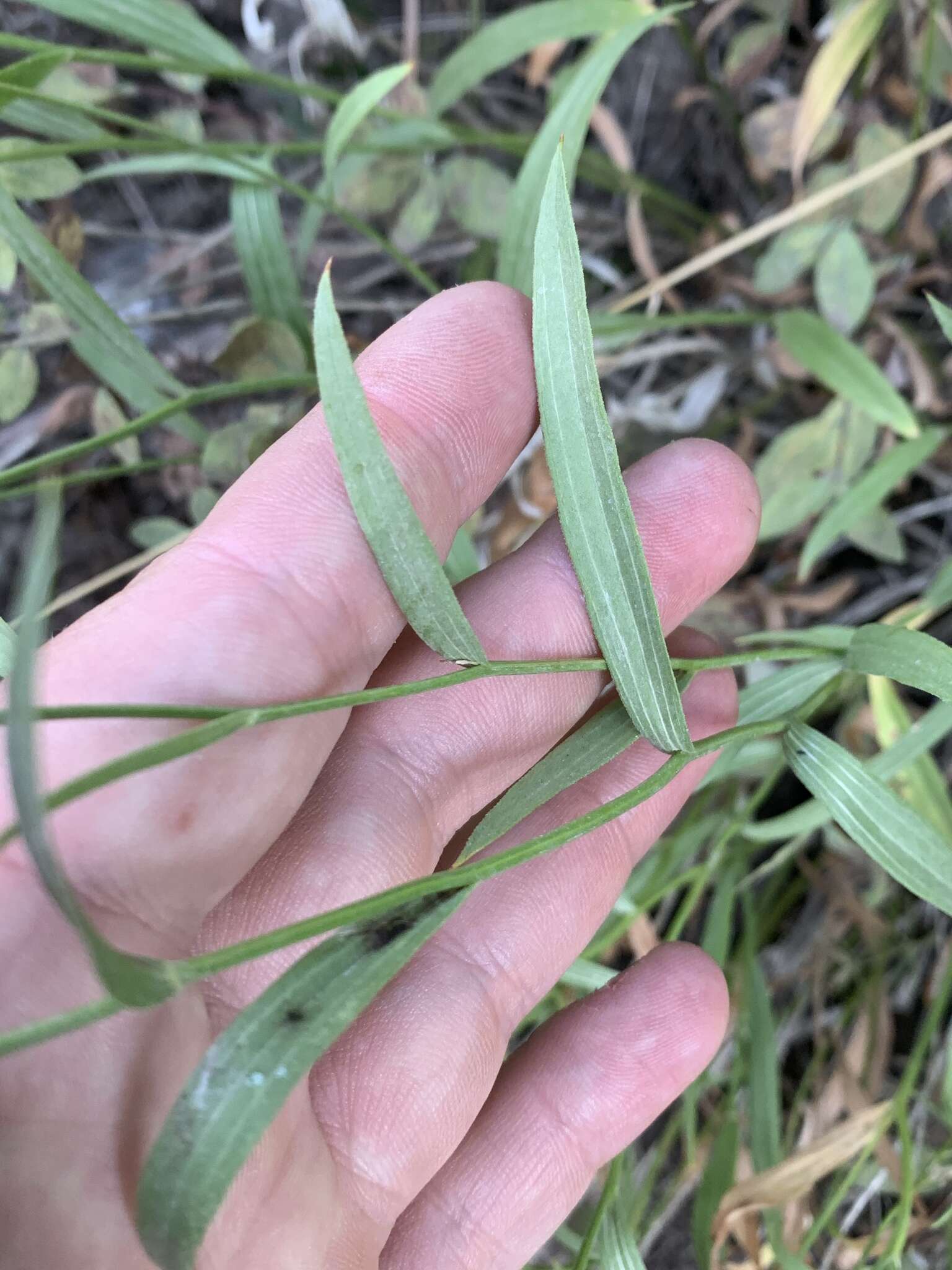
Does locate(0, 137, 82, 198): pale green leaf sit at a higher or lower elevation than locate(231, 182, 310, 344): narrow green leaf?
higher

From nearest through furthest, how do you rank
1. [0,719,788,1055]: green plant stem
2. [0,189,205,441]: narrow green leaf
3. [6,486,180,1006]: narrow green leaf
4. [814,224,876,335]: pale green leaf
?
[6,486,180,1006]: narrow green leaf < [0,719,788,1055]: green plant stem < [0,189,205,441]: narrow green leaf < [814,224,876,335]: pale green leaf

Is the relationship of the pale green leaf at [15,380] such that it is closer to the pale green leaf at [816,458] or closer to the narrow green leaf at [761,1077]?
the pale green leaf at [816,458]

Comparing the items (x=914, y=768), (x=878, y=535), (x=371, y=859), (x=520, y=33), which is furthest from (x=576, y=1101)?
(x=520, y=33)

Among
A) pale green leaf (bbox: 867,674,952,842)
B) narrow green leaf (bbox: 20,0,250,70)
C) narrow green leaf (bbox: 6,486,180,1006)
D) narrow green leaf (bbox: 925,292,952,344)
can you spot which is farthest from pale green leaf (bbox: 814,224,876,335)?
narrow green leaf (bbox: 6,486,180,1006)

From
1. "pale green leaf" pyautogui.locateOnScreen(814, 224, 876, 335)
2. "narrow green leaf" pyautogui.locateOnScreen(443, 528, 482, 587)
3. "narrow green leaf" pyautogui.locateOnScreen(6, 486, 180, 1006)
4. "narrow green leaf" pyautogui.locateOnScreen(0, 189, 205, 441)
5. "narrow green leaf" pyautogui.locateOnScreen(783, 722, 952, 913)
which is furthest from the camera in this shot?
"pale green leaf" pyautogui.locateOnScreen(814, 224, 876, 335)

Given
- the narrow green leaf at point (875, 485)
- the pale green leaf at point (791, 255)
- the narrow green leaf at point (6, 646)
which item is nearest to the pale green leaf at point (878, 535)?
the narrow green leaf at point (875, 485)

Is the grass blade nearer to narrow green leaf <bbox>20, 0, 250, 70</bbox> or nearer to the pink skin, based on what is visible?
the pink skin

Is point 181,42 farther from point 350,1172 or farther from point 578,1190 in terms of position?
point 578,1190

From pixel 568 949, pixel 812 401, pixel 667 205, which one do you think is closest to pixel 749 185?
pixel 667 205
